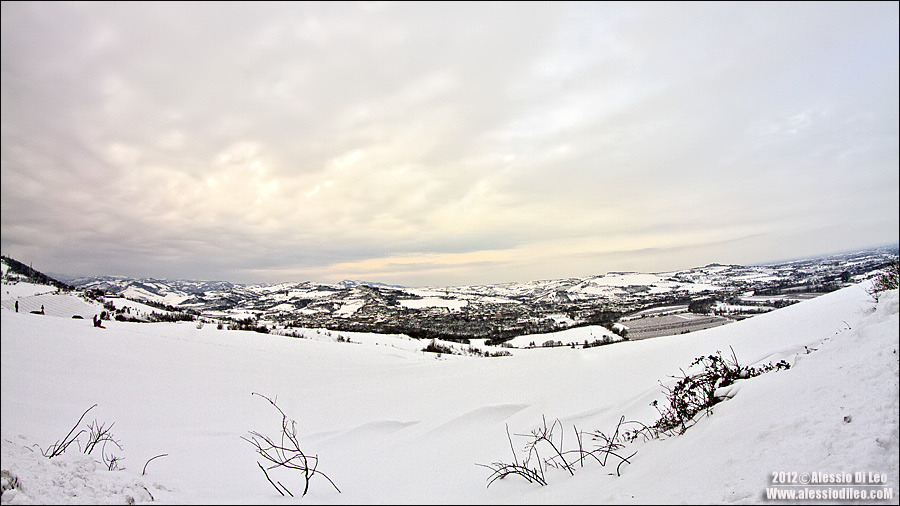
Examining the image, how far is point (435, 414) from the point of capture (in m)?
5.90

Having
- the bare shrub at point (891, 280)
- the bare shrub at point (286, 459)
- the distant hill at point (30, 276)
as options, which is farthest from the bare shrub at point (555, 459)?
the distant hill at point (30, 276)

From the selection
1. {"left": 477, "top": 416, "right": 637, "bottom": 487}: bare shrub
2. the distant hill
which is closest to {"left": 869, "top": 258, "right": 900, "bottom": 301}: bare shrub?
{"left": 477, "top": 416, "right": 637, "bottom": 487}: bare shrub

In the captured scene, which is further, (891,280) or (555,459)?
(891,280)

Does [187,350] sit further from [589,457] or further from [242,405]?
[589,457]

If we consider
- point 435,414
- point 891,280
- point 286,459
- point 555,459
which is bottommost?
point 435,414

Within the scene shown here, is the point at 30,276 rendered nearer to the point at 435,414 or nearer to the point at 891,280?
the point at 435,414

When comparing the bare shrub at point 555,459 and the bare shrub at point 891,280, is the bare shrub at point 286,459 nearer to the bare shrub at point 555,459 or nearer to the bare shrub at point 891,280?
the bare shrub at point 555,459

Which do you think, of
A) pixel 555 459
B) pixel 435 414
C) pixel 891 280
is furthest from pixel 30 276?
pixel 891 280

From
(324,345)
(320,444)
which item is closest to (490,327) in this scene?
(324,345)

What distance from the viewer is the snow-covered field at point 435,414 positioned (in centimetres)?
197

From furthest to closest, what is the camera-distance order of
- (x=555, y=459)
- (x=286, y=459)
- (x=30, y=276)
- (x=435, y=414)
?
1. (x=30, y=276)
2. (x=435, y=414)
3. (x=555, y=459)
4. (x=286, y=459)

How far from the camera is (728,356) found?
636 cm

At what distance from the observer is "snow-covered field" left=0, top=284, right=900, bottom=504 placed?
1.97 m

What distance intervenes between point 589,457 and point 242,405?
588 centimetres
